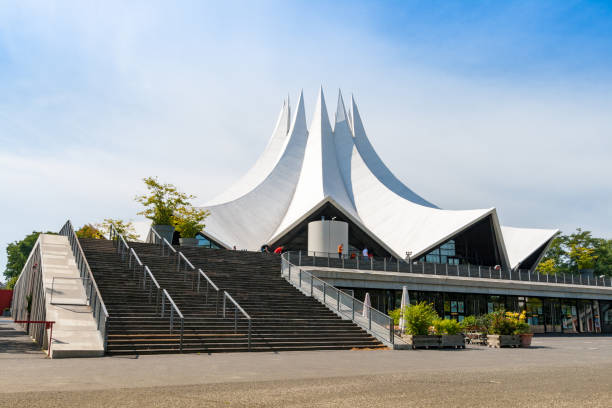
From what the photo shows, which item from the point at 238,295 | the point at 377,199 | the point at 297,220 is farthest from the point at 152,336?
the point at 377,199

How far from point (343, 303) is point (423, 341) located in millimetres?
2881

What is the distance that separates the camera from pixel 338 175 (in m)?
46.8

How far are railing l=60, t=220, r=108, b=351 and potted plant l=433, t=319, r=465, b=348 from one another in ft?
29.0

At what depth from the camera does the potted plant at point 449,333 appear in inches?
603

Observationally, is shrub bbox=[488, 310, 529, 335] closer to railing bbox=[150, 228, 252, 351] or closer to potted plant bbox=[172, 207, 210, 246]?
railing bbox=[150, 228, 252, 351]

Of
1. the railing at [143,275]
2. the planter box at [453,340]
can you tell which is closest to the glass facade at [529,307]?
the planter box at [453,340]

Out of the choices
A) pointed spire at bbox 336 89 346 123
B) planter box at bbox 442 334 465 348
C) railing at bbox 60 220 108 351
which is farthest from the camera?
pointed spire at bbox 336 89 346 123

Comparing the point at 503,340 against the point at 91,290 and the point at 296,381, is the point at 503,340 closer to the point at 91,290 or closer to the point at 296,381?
the point at 296,381

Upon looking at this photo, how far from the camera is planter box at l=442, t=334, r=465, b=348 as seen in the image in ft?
50.1

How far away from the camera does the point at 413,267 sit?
77.2ft

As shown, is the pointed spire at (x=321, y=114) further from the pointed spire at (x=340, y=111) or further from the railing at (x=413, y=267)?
the railing at (x=413, y=267)

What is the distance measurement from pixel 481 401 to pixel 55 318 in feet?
32.0

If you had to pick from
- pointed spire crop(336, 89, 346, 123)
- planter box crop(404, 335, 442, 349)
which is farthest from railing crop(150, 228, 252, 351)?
pointed spire crop(336, 89, 346, 123)

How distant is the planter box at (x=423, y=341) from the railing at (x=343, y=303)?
1.77ft
